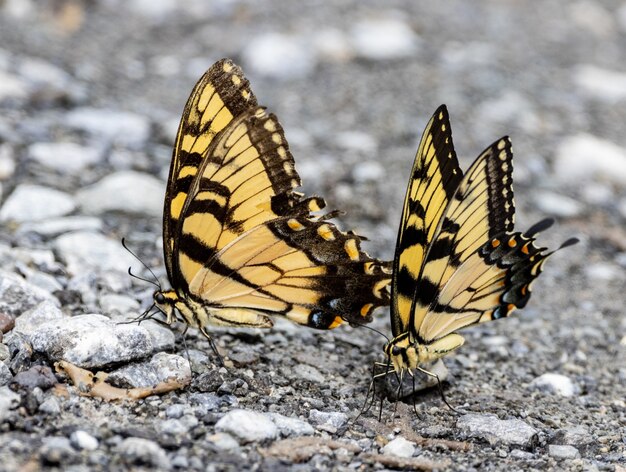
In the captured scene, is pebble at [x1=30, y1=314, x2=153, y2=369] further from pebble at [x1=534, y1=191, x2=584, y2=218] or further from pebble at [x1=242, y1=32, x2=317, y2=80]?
pebble at [x1=242, y1=32, x2=317, y2=80]

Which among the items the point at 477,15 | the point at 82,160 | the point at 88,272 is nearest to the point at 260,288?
the point at 88,272

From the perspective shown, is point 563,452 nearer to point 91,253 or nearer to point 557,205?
point 91,253

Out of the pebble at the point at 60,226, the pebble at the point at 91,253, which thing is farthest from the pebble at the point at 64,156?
the pebble at the point at 91,253

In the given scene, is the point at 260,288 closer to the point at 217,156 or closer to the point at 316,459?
the point at 217,156

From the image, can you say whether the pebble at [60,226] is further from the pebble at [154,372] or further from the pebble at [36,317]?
the pebble at [154,372]

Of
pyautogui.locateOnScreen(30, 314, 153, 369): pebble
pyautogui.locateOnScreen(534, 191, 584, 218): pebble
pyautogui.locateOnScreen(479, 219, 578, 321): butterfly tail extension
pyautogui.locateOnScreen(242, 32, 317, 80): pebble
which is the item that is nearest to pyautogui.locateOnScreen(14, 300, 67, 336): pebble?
pyautogui.locateOnScreen(30, 314, 153, 369): pebble

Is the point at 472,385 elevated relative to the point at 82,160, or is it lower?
lower
